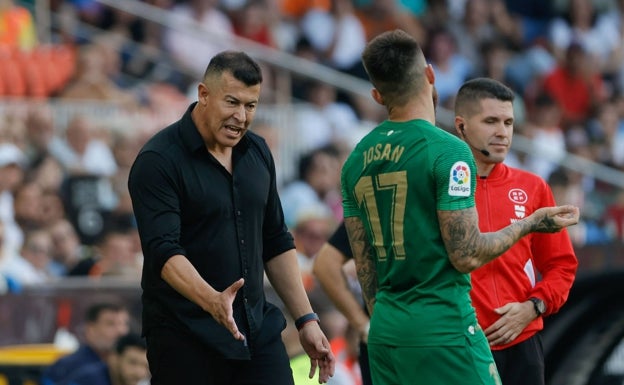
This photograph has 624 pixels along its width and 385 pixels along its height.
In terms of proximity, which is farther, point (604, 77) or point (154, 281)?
point (604, 77)

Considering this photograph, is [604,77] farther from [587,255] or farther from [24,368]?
[24,368]

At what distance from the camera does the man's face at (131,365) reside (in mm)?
9734

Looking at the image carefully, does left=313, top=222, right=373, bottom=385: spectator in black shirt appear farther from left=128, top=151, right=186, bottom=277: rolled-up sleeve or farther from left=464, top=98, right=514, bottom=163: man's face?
left=128, top=151, right=186, bottom=277: rolled-up sleeve

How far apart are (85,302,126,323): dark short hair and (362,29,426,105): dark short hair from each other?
17.1ft

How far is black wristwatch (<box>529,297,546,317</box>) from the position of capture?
21.8ft

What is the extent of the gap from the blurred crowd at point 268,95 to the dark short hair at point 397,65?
4870mm

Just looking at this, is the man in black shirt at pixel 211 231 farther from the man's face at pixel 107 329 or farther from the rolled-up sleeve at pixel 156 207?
the man's face at pixel 107 329

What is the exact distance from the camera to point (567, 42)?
2045 cm

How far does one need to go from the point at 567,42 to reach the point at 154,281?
49.7ft

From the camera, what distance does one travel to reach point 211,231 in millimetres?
6180

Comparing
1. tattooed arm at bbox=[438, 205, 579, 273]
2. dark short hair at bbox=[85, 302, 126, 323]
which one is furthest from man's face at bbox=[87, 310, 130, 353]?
tattooed arm at bbox=[438, 205, 579, 273]

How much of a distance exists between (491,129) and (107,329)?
15.0 ft

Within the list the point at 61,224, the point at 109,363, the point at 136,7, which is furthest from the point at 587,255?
the point at 136,7

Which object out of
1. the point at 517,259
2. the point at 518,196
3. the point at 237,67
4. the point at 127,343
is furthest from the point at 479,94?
the point at 127,343
